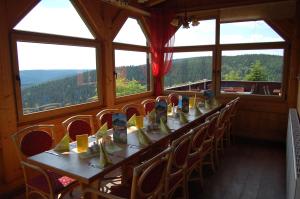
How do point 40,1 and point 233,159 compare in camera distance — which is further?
point 233,159

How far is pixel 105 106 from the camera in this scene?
158 inches

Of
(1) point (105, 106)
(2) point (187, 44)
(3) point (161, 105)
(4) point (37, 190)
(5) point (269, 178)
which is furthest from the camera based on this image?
(2) point (187, 44)

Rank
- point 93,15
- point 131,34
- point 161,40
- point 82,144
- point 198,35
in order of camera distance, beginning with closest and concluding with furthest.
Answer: point 82,144, point 93,15, point 131,34, point 198,35, point 161,40

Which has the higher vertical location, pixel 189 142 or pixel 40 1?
pixel 40 1

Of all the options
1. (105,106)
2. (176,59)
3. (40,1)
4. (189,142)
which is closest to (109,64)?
(105,106)

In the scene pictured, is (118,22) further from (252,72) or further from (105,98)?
(252,72)

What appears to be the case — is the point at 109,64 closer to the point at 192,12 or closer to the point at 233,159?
the point at 192,12

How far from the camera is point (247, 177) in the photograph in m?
3.06

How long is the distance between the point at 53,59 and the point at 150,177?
2.30m

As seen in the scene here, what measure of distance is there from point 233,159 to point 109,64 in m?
2.48

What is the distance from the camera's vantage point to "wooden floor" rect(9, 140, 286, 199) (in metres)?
2.67

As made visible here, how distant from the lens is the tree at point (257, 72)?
449 cm

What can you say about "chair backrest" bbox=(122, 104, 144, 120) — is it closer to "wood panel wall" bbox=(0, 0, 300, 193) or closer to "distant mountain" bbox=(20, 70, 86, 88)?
"wood panel wall" bbox=(0, 0, 300, 193)

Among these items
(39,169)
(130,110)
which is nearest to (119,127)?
(39,169)
